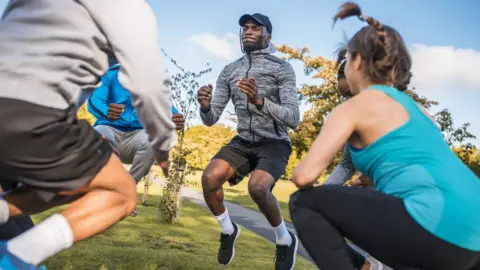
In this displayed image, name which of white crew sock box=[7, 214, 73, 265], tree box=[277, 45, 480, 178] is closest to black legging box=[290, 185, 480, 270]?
white crew sock box=[7, 214, 73, 265]

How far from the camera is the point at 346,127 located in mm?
2279

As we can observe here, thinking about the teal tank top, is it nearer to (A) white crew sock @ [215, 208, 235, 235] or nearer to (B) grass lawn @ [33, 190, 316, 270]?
(A) white crew sock @ [215, 208, 235, 235]

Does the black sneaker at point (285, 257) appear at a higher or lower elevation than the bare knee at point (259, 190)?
lower

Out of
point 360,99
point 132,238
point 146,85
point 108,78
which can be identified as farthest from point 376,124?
point 132,238

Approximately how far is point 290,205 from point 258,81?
94.2 inches

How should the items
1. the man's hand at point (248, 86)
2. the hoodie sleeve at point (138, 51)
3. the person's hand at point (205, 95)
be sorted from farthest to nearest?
the person's hand at point (205, 95)
the man's hand at point (248, 86)
the hoodie sleeve at point (138, 51)

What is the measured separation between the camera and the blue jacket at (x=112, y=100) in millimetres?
4797

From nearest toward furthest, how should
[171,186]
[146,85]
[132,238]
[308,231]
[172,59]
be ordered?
1. [146,85]
2. [308,231]
3. [132,238]
4. [171,186]
5. [172,59]

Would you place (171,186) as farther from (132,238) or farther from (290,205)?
(290,205)

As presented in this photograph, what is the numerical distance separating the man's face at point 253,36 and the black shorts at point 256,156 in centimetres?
95

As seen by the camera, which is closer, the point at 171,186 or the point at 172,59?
the point at 171,186

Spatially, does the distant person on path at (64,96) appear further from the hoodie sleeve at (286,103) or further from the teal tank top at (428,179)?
the hoodie sleeve at (286,103)

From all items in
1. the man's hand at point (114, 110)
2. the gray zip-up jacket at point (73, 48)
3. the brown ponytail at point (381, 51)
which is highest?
the brown ponytail at point (381, 51)

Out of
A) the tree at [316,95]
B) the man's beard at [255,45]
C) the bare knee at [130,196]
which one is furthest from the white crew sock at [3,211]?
the tree at [316,95]
